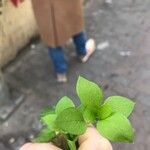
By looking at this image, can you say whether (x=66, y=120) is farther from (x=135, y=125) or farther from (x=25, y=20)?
(x=25, y=20)

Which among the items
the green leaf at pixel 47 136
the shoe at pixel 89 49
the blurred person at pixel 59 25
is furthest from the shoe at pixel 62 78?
the green leaf at pixel 47 136

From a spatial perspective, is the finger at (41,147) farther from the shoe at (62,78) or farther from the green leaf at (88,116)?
the shoe at (62,78)

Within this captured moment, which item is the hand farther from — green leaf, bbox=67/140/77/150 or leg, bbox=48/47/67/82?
leg, bbox=48/47/67/82

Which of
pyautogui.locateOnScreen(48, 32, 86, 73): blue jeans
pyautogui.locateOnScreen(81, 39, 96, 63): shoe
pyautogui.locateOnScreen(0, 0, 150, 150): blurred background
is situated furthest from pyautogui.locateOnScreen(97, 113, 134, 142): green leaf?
pyautogui.locateOnScreen(81, 39, 96, 63): shoe

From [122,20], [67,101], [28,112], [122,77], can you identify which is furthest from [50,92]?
[67,101]

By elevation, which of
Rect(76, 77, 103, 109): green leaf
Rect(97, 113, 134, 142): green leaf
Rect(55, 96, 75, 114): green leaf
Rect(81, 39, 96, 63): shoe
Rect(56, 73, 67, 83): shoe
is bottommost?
Rect(56, 73, 67, 83): shoe

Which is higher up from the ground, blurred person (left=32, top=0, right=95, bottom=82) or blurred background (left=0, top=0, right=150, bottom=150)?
blurred person (left=32, top=0, right=95, bottom=82)

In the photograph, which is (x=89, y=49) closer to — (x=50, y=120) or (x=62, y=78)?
(x=62, y=78)

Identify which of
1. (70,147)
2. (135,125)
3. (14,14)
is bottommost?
(135,125)
